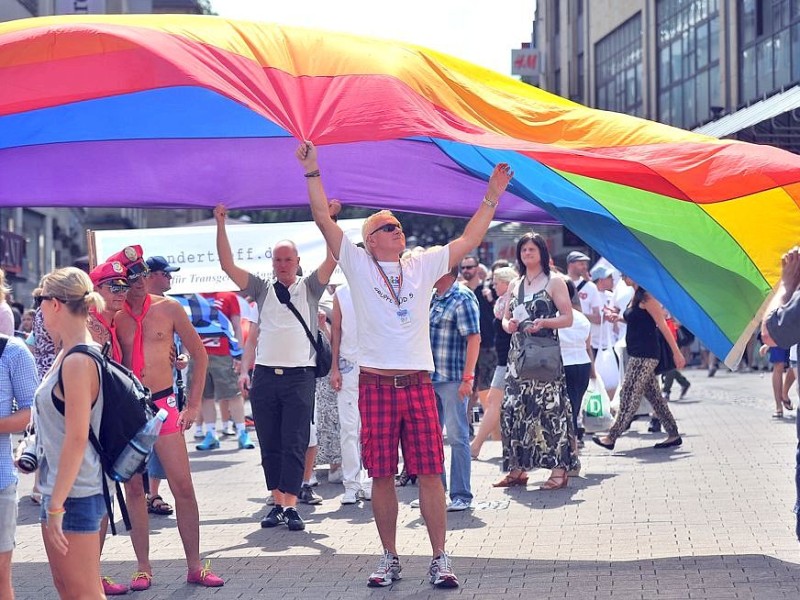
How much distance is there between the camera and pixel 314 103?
24.5 feet

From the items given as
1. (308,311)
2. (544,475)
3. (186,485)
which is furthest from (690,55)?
(186,485)

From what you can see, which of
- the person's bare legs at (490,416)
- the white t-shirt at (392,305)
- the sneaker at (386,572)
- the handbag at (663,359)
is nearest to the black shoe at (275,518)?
the sneaker at (386,572)

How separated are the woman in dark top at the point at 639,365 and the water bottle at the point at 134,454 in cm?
800

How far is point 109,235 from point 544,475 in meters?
6.62

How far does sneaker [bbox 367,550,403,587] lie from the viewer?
274 inches

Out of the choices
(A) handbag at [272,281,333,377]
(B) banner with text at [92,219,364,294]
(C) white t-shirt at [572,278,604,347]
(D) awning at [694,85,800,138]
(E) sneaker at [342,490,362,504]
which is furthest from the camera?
(D) awning at [694,85,800,138]

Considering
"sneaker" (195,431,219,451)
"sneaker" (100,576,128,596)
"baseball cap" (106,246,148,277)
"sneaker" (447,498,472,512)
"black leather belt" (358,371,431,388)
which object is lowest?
"sneaker" (195,431,219,451)

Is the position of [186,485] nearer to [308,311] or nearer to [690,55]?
[308,311]

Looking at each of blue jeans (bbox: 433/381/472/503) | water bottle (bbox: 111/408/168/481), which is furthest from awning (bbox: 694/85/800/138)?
water bottle (bbox: 111/408/168/481)

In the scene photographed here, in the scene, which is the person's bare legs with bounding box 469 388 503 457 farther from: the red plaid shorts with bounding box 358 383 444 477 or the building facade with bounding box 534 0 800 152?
the building facade with bounding box 534 0 800 152

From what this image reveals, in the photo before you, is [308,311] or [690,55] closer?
[308,311]

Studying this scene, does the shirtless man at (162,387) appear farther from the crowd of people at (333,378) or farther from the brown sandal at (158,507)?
the brown sandal at (158,507)

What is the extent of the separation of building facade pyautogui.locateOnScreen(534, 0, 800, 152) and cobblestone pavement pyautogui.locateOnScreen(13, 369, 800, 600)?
11.8 metres

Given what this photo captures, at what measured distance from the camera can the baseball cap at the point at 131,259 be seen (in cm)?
709
